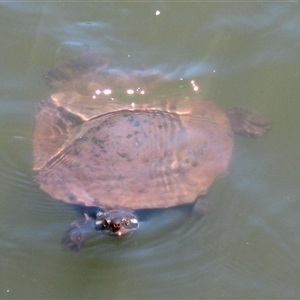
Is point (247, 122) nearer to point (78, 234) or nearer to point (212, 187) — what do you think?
point (212, 187)

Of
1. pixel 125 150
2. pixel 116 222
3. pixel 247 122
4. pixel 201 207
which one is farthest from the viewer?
pixel 247 122

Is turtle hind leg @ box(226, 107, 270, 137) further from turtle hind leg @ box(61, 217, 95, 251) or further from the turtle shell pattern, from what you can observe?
turtle hind leg @ box(61, 217, 95, 251)

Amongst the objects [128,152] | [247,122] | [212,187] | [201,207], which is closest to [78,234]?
[128,152]

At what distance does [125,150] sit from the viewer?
3904mm

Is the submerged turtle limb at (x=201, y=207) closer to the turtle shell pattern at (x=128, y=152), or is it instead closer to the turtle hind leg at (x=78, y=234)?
the turtle shell pattern at (x=128, y=152)

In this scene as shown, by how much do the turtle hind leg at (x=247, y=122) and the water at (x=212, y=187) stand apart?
68 mm

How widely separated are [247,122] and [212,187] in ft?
2.17

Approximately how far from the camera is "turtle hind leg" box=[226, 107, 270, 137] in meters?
4.26

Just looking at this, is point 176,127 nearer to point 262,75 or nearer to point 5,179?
point 262,75

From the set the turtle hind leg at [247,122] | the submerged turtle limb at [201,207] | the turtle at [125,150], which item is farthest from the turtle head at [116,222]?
the turtle hind leg at [247,122]

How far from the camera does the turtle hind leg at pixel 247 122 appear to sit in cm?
426

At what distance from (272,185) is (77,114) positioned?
1627mm

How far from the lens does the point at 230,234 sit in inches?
144

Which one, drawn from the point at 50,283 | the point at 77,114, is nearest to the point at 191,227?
the point at 50,283
